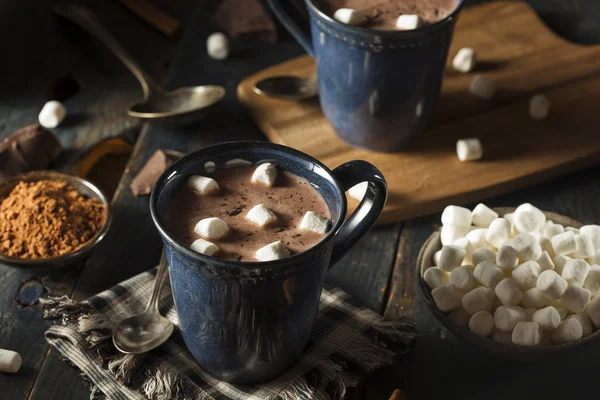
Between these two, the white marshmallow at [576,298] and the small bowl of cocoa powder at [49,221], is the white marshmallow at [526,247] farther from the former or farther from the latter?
the small bowl of cocoa powder at [49,221]

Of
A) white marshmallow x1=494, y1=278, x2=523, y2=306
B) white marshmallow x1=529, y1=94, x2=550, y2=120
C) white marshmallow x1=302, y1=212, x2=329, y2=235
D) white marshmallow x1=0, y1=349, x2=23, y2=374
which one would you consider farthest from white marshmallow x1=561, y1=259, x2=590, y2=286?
→ white marshmallow x1=0, y1=349, x2=23, y2=374

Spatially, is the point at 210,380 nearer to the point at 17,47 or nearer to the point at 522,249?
the point at 522,249

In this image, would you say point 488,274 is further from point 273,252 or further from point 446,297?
point 273,252

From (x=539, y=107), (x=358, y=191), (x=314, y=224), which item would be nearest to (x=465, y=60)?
(x=539, y=107)

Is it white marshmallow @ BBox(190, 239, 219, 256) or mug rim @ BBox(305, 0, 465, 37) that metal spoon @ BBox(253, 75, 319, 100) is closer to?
mug rim @ BBox(305, 0, 465, 37)

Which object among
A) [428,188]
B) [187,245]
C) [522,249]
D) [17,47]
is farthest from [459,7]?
[17,47]

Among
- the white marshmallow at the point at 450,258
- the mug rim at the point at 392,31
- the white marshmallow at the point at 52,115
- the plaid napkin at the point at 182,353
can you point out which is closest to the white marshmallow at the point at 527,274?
the white marshmallow at the point at 450,258
